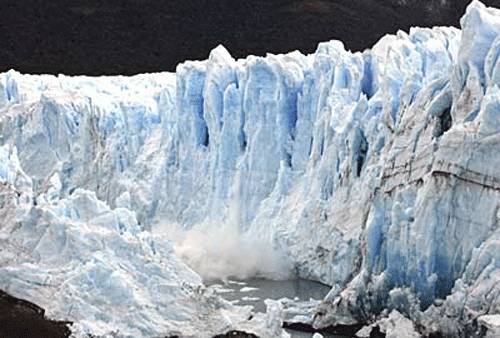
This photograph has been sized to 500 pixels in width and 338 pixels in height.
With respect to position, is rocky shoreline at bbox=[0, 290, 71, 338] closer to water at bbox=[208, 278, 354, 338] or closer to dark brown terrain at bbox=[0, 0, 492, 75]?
water at bbox=[208, 278, 354, 338]

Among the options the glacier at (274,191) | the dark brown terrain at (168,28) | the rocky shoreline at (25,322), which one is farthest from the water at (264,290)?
the dark brown terrain at (168,28)

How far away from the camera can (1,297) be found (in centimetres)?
1018

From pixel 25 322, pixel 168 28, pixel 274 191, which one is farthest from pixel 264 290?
pixel 168 28

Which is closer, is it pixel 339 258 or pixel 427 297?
pixel 427 297

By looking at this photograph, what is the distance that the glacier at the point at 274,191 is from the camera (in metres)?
9.52

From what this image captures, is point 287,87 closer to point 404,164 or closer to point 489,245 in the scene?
point 404,164

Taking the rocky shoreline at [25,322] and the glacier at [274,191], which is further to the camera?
the glacier at [274,191]

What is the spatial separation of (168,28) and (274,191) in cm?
2303

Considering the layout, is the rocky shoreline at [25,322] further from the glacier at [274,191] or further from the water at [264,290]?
the water at [264,290]

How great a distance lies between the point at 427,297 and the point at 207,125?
6101 millimetres

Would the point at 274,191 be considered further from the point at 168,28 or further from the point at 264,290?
the point at 168,28

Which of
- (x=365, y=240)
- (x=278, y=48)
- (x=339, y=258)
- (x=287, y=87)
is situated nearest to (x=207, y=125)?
(x=287, y=87)

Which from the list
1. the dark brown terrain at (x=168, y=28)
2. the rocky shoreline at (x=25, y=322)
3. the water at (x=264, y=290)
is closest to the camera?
the rocky shoreline at (x=25, y=322)

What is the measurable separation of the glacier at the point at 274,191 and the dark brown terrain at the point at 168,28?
642 inches
